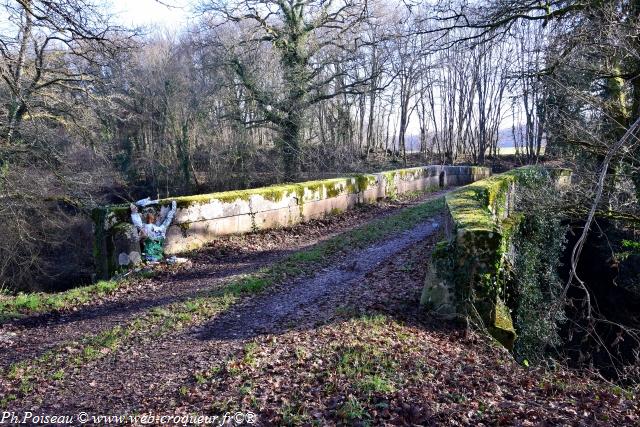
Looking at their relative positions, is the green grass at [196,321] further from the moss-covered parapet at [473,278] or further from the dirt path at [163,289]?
the moss-covered parapet at [473,278]

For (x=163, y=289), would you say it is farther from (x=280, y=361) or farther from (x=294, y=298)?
(x=280, y=361)

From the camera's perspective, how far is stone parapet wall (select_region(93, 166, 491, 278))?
28.1 feet

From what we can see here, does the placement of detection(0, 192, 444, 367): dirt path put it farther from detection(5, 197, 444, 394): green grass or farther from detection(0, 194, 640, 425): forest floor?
detection(5, 197, 444, 394): green grass

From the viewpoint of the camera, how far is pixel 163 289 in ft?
25.4

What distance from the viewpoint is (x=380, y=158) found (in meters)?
37.3

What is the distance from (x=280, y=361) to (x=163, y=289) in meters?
3.54

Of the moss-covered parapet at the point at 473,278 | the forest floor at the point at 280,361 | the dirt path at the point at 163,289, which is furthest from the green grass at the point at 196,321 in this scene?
the moss-covered parapet at the point at 473,278

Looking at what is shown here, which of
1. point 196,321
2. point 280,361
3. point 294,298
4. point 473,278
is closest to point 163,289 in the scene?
point 196,321

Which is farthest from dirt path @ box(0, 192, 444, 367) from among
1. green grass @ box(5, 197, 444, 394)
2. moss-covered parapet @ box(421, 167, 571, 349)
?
moss-covered parapet @ box(421, 167, 571, 349)

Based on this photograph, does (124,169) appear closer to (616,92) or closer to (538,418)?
(616,92)

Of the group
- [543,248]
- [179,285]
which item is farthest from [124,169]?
[543,248]

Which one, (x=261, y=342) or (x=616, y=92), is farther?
(x=616, y=92)

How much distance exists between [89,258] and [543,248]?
1551 centimetres

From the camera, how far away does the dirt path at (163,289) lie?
5895mm
